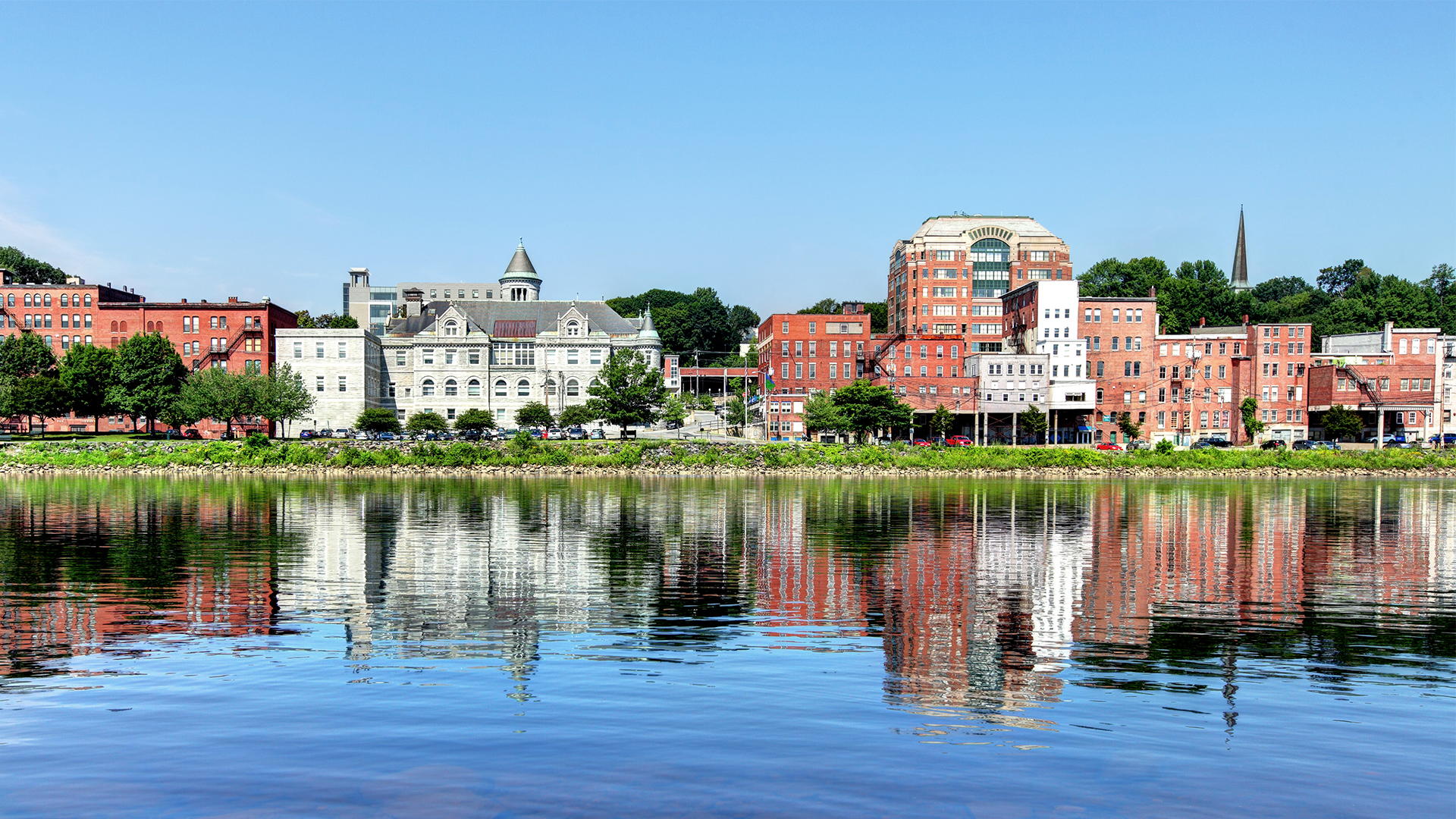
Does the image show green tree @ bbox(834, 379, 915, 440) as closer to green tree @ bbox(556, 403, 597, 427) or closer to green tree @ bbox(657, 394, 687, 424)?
green tree @ bbox(657, 394, 687, 424)

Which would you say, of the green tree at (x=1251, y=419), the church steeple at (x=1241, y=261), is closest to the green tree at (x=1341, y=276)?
the church steeple at (x=1241, y=261)

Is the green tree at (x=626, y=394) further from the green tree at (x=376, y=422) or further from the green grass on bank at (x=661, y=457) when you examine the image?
the green tree at (x=376, y=422)

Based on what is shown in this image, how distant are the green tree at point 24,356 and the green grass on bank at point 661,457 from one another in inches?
883

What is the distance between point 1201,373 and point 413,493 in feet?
269

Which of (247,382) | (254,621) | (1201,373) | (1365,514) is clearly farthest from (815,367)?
(254,621)

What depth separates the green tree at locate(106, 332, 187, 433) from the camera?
9119 centimetres

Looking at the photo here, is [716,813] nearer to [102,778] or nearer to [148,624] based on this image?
[102,778]

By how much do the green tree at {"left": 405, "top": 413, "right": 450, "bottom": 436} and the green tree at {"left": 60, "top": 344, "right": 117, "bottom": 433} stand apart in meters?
26.8

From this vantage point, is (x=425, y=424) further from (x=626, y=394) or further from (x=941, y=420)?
(x=941, y=420)

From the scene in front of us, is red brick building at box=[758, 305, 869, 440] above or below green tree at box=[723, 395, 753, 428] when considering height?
above

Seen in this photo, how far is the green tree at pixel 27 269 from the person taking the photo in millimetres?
125438

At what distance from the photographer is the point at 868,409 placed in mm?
88750

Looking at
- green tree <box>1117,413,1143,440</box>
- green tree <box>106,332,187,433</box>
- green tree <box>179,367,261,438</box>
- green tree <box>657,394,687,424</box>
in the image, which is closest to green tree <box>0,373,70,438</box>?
green tree <box>106,332,187,433</box>

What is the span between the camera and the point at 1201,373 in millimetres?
103062
